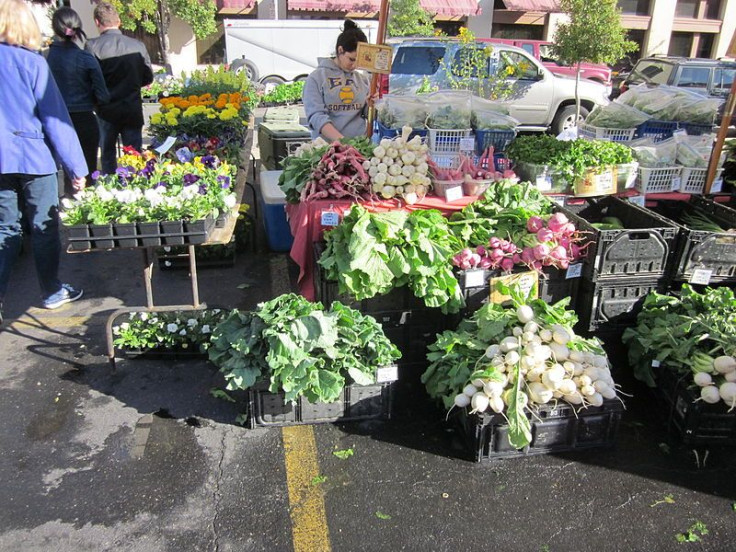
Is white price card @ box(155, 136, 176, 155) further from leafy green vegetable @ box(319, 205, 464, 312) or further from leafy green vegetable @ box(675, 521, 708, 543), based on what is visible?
leafy green vegetable @ box(675, 521, 708, 543)

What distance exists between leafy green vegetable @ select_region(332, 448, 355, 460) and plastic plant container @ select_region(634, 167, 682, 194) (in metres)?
3.08

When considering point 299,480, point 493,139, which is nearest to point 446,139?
point 493,139

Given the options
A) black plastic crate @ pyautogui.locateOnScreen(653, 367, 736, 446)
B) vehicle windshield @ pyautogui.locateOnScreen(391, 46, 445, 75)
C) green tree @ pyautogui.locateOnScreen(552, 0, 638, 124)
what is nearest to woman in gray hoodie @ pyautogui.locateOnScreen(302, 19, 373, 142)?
black plastic crate @ pyautogui.locateOnScreen(653, 367, 736, 446)

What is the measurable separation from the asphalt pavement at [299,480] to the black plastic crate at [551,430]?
0.20 feet

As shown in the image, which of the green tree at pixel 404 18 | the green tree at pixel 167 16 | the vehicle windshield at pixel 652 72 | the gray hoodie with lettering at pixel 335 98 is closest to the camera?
the gray hoodie with lettering at pixel 335 98

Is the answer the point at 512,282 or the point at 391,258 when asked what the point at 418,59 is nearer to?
the point at 512,282

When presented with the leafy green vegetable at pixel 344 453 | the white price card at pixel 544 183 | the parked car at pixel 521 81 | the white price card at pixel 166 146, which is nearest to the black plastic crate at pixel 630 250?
the white price card at pixel 544 183

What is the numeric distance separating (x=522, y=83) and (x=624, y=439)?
32.8 ft

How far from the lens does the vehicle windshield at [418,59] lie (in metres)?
10.9

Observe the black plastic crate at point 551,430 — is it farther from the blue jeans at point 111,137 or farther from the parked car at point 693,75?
the parked car at point 693,75

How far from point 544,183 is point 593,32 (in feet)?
30.0

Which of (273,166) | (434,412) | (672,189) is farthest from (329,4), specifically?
(434,412)

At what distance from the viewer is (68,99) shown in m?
5.57

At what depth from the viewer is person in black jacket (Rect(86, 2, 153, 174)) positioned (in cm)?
608
